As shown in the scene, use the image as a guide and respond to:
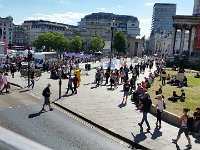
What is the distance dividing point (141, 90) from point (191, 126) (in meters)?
7.22

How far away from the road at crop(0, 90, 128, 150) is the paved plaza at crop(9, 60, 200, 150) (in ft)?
3.37

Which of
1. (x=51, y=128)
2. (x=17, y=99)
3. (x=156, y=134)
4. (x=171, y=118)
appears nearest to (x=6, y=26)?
(x=17, y=99)

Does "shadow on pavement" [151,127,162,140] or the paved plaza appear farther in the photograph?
"shadow on pavement" [151,127,162,140]

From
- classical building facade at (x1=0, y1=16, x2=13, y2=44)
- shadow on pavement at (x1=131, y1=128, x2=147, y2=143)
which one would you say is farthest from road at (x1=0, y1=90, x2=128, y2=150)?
classical building facade at (x1=0, y1=16, x2=13, y2=44)

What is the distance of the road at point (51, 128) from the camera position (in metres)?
13.7

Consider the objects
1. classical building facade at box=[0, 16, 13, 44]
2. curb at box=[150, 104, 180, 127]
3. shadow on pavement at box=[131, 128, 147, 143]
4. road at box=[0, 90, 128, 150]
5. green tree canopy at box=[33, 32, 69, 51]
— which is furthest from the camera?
classical building facade at box=[0, 16, 13, 44]

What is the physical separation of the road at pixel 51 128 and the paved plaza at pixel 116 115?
3.37ft

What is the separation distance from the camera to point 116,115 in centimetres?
1923

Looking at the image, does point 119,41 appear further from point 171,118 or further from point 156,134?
point 156,134

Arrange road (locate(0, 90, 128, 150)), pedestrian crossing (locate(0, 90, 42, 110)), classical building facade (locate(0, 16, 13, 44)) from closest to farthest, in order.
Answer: road (locate(0, 90, 128, 150)) < pedestrian crossing (locate(0, 90, 42, 110)) < classical building facade (locate(0, 16, 13, 44))


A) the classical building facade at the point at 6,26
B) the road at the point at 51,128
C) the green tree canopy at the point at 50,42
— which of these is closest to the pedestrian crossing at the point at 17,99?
the road at the point at 51,128

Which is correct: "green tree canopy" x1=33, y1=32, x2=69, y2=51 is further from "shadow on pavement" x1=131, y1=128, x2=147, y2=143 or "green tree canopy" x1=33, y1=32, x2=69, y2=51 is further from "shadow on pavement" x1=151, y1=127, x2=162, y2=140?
"shadow on pavement" x1=131, y1=128, x2=147, y2=143

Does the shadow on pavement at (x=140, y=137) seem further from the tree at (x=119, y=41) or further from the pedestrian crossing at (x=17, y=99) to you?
the tree at (x=119, y=41)

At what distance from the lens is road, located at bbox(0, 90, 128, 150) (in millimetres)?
13680
